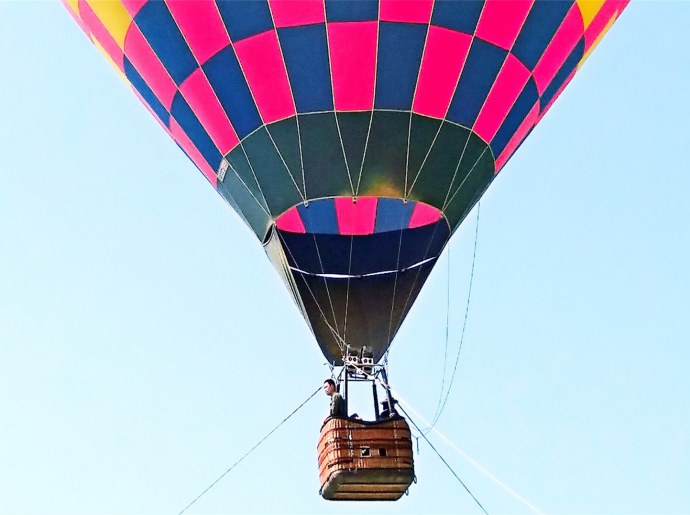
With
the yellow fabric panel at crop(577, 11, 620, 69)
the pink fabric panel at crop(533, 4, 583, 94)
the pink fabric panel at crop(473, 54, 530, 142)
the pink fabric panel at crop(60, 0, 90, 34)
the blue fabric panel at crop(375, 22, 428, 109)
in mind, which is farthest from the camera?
the pink fabric panel at crop(60, 0, 90, 34)

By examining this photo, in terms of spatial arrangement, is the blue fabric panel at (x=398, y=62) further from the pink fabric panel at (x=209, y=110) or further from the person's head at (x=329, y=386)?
the person's head at (x=329, y=386)

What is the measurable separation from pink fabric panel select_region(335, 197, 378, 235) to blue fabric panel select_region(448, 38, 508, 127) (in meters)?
0.72

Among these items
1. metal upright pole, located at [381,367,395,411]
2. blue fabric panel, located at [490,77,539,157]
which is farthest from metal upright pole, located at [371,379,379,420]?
blue fabric panel, located at [490,77,539,157]

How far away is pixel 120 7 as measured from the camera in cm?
700

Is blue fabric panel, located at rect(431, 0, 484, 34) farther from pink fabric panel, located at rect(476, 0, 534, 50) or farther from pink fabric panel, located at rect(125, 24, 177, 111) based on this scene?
pink fabric panel, located at rect(125, 24, 177, 111)

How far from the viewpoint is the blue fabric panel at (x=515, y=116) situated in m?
7.13

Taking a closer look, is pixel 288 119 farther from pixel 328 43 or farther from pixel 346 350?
pixel 346 350

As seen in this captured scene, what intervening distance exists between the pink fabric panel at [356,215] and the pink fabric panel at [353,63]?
22.3 inches

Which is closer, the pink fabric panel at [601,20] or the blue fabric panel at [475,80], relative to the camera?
the blue fabric panel at [475,80]

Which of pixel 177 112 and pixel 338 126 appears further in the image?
pixel 177 112

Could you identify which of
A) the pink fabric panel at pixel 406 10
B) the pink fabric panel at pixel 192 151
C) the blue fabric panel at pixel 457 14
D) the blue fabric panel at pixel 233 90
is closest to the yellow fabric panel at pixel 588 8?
the blue fabric panel at pixel 457 14

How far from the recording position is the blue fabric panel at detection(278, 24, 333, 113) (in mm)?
6551

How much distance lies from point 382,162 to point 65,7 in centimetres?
264

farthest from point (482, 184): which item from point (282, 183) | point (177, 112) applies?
point (177, 112)
